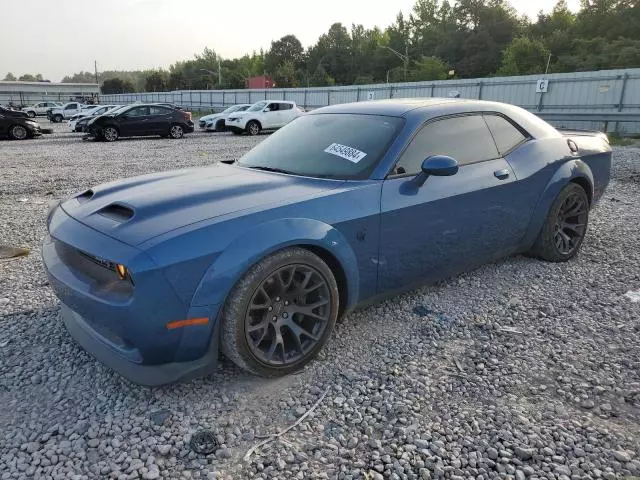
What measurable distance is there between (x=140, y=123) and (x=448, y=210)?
58.3 ft

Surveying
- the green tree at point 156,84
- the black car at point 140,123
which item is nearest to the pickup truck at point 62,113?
the black car at point 140,123

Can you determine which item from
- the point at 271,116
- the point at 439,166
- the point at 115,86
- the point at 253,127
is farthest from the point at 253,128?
the point at 115,86

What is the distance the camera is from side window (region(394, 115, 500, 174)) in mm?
3348

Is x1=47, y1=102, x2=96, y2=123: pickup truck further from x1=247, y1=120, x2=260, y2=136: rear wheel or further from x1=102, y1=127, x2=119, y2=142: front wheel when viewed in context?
x1=247, y1=120, x2=260, y2=136: rear wheel

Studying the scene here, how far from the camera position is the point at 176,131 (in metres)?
20.0

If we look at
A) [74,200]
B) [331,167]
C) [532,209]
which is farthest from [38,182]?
[532,209]

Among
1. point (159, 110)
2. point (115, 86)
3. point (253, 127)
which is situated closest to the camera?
point (159, 110)

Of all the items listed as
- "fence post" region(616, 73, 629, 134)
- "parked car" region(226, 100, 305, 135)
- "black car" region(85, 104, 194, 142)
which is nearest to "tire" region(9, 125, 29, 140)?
"black car" region(85, 104, 194, 142)

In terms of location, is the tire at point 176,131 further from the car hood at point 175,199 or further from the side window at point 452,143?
the side window at point 452,143

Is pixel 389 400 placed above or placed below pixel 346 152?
below

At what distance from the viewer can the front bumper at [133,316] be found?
2.31 metres

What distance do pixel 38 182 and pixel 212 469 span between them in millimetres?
8768

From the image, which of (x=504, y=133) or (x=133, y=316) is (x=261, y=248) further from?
(x=504, y=133)

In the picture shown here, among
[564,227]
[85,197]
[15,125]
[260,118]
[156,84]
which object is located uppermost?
[156,84]
